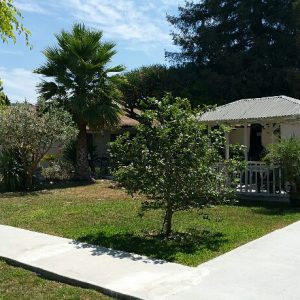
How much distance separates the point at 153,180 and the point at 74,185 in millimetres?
11074

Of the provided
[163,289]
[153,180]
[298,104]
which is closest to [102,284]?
[163,289]

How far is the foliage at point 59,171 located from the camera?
20.3m

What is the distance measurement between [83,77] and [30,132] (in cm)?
412

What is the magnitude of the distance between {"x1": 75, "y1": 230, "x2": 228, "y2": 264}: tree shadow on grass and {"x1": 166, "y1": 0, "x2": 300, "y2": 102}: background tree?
66.9ft

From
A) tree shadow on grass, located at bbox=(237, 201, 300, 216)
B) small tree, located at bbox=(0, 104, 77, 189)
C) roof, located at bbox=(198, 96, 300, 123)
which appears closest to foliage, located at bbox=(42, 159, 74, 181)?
small tree, located at bbox=(0, 104, 77, 189)

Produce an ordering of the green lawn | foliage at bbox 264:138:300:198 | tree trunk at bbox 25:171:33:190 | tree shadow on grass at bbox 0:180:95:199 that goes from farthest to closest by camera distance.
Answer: tree trunk at bbox 25:171:33:190, tree shadow on grass at bbox 0:180:95:199, foliage at bbox 264:138:300:198, the green lawn

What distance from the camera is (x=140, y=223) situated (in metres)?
10.1

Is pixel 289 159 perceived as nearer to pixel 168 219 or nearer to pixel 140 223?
pixel 140 223

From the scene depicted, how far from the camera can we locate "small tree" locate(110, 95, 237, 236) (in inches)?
316

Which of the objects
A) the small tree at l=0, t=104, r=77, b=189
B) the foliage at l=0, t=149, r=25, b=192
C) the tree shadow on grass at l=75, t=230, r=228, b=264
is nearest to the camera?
the tree shadow on grass at l=75, t=230, r=228, b=264

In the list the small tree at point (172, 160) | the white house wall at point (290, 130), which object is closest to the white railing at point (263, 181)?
the white house wall at point (290, 130)

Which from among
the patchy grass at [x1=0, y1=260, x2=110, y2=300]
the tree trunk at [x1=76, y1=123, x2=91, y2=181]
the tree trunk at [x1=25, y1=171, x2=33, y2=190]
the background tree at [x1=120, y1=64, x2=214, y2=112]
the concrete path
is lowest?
the patchy grass at [x1=0, y1=260, x2=110, y2=300]

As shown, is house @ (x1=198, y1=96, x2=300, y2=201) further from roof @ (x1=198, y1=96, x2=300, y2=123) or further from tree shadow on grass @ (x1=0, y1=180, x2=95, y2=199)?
tree shadow on grass @ (x1=0, y1=180, x2=95, y2=199)

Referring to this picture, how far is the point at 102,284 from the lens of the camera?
Answer: 581 centimetres
